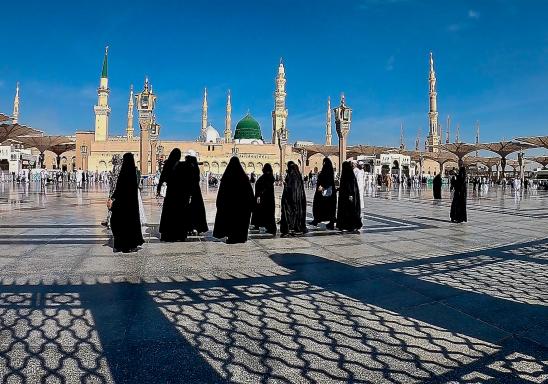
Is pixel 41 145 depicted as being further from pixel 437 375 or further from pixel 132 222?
pixel 437 375

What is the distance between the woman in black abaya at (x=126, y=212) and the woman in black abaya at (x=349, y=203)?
284 cm

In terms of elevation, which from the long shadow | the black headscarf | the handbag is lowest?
the long shadow

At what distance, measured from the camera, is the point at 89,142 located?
48.3 meters

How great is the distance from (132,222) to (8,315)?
190 cm

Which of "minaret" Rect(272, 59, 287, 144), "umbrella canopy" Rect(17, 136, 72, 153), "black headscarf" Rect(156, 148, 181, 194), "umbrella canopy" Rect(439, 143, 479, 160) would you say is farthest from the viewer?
"minaret" Rect(272, 59, 287, 144)

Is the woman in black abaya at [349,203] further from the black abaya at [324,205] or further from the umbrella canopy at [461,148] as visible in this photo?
the umbrella canopy at [461,148]

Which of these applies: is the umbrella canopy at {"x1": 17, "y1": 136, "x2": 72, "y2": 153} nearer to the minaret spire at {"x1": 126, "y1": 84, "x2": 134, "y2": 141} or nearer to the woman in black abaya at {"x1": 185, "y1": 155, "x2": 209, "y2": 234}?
the minaret spire at {"x1": 126, "y1": 84, "x2": 134, "y2": 141}

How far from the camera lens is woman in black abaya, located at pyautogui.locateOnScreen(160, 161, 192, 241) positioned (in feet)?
15.6

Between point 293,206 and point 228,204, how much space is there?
1031 mm

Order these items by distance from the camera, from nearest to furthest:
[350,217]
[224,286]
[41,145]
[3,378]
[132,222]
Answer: [3,378]
[224,286]
[132,222]
[350,217]
[41,145]

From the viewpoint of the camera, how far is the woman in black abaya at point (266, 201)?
18.3ft

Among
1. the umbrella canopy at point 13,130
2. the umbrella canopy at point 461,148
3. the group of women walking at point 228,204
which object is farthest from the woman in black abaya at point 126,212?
the umbrella canopy at point 461,148

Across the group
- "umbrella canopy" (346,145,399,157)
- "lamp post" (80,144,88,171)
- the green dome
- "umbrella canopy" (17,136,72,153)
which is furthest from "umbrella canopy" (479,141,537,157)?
"lamp post" (80,144,88,171)

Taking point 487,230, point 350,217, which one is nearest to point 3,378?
point 350,217
